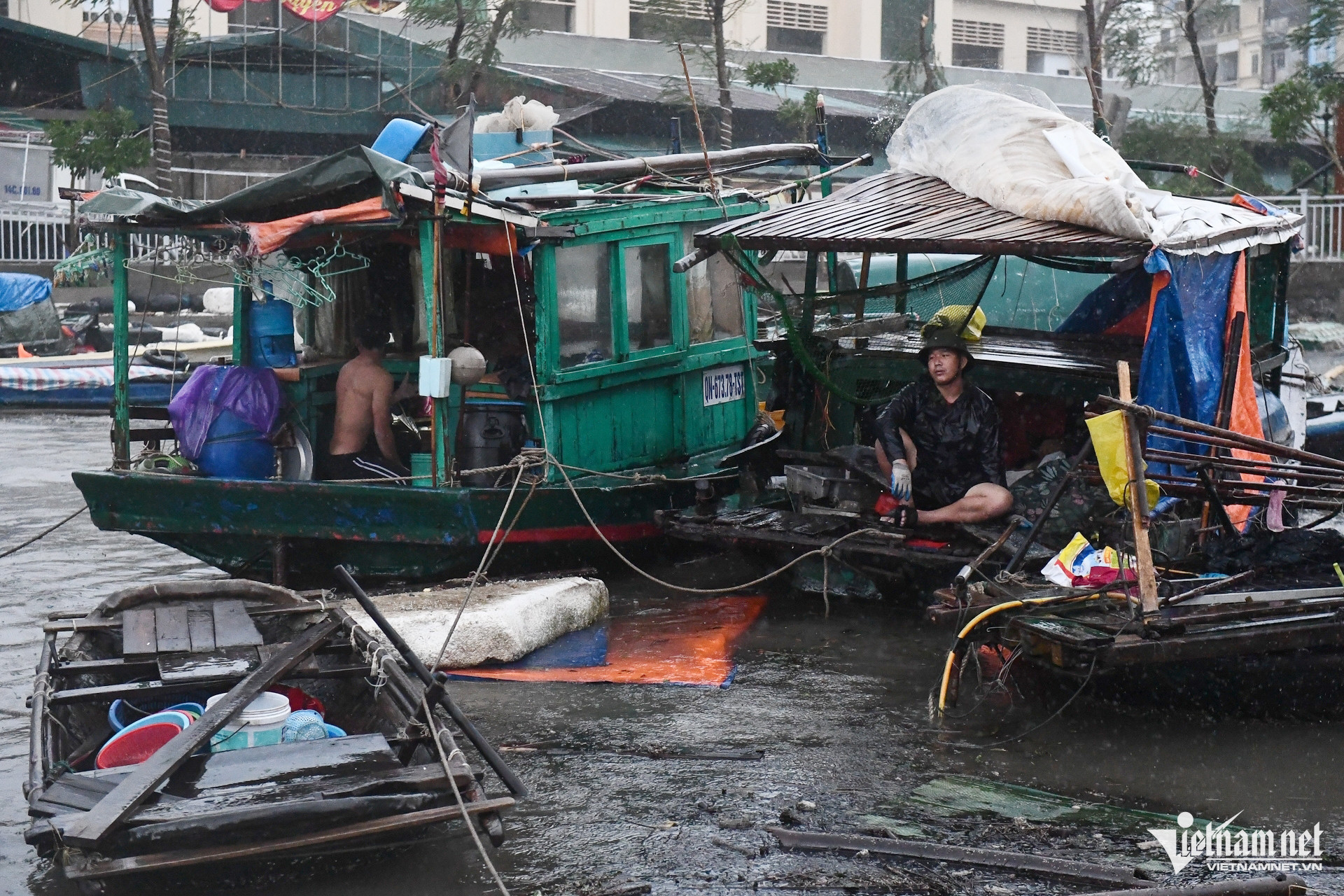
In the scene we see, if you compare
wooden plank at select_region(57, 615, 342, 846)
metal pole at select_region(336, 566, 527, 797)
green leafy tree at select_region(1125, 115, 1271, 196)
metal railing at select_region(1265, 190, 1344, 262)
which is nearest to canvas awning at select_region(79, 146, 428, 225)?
wooden plank at select_region(57, 615, 342, 846)

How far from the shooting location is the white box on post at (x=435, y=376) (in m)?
7.51

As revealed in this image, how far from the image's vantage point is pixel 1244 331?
733cm

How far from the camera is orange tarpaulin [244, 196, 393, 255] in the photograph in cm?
739

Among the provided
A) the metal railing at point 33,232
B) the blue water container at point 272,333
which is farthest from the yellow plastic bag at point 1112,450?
the metal railing at point 33,232

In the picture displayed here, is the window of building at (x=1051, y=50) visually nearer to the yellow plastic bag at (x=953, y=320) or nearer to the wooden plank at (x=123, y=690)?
the yellow plastic bag at (x=953, y=320)

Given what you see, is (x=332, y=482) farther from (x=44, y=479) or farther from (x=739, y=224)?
(x=44, y=479)

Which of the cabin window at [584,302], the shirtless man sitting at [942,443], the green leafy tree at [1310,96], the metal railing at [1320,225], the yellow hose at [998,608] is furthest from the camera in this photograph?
the metal railing at [1320,225]

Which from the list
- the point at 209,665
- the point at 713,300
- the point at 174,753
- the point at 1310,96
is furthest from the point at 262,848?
the point at 1310,96

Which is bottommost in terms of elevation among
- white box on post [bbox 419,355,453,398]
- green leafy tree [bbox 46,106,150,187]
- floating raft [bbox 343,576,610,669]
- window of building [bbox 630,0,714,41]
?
floating raft [bbox 343,576,610,669]

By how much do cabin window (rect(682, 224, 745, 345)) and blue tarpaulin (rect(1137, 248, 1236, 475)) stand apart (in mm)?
3454

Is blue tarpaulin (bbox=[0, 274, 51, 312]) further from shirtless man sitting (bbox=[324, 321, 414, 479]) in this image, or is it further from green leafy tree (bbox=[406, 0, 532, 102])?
shirtless man sitting (bbox=[324, 321, 414, 479])

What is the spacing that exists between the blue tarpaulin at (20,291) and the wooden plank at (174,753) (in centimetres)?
1399

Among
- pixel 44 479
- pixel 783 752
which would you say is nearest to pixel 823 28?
pixel 44 479

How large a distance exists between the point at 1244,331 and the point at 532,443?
414 centimetres
